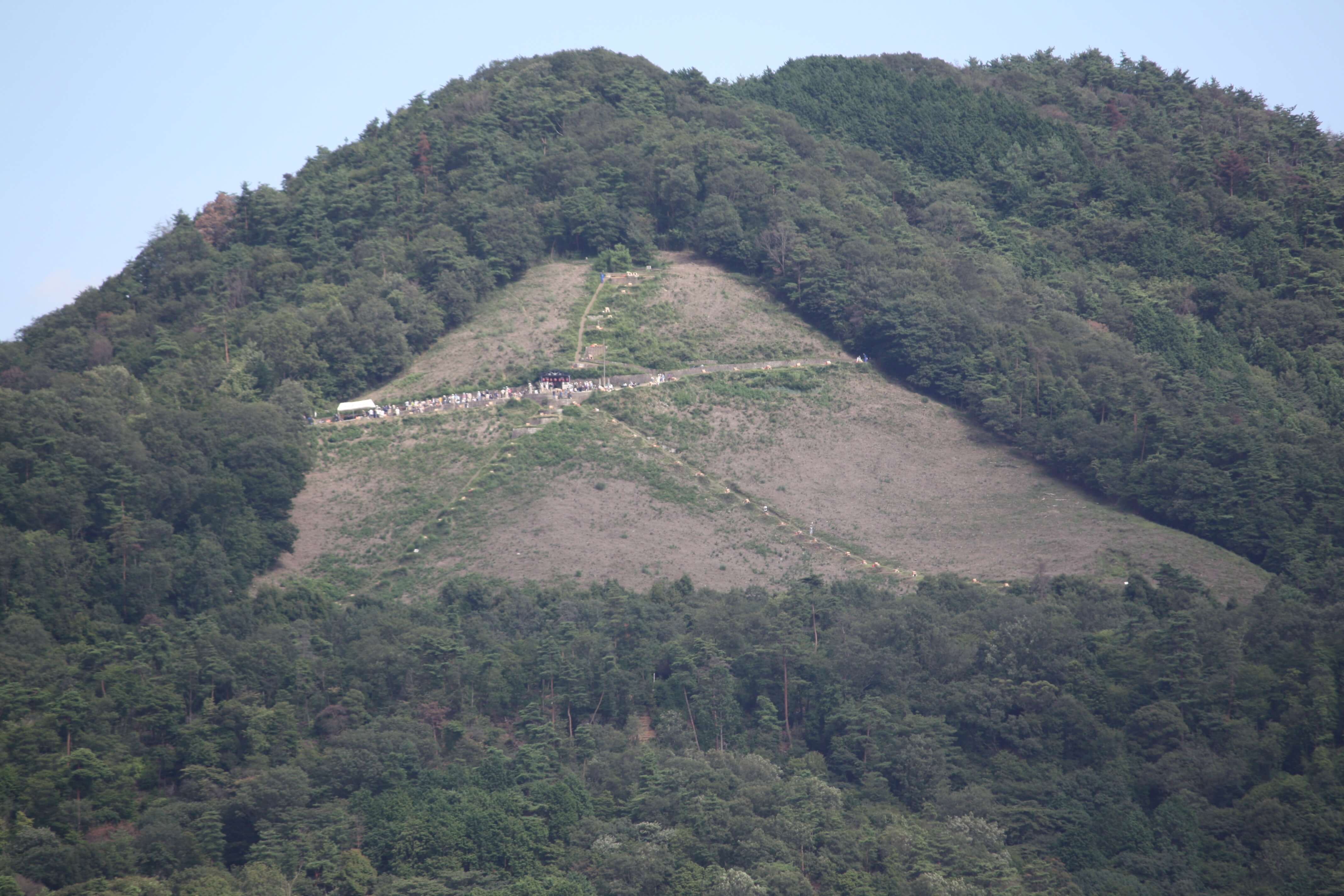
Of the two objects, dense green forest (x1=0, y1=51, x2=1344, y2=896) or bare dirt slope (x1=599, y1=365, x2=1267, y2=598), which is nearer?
dense green forest (x1=0, y1=51, x2=1344, y2=896)

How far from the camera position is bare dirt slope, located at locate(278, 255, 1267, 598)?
81.1 meters

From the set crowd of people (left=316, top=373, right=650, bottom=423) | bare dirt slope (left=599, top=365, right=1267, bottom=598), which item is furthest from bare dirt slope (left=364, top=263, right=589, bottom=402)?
bare dirt slope (left=599, top=365, right=1267, bottom=598)

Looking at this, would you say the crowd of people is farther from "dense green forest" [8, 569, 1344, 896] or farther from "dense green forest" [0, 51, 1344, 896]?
"dense green forest" [8, 569, 1344, 896]

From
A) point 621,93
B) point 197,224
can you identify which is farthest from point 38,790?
point 621,93

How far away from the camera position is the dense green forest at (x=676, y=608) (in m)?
60.3

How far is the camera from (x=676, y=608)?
248 feet

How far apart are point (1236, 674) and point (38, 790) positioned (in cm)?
4559

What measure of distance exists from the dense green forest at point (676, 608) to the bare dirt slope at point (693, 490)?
268 centimetres

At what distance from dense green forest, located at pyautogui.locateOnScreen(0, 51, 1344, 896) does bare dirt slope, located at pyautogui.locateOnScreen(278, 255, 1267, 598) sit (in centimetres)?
268

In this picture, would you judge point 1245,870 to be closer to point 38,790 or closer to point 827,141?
point 38,790

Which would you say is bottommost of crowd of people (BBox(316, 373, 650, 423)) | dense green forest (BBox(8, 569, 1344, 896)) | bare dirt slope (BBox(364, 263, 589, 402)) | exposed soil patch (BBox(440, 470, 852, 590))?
dense green forest (BBox(8, 569, 1344, 896))

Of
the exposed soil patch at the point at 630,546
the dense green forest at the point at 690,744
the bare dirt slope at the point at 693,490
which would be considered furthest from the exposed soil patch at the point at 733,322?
the dense green forest at the point at 690,744

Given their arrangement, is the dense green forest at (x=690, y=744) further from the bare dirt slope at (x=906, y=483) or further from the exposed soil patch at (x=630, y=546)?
the bare dirt slope at (x=906, y=483)

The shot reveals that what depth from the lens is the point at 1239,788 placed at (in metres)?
63.0
